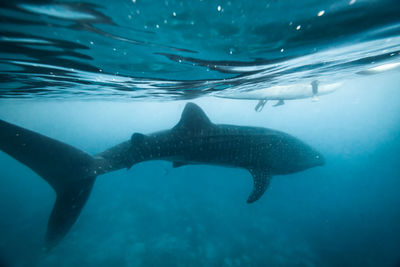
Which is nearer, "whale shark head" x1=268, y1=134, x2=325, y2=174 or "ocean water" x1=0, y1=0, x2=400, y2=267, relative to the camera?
"ocean water" x1=0, y1=0, x2=400, y2=267

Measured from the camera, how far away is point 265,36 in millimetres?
5219

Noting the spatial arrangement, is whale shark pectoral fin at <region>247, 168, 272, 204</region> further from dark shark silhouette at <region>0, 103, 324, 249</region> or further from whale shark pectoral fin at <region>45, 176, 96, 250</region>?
whale shark pectoral fin at <region>45, 176, 96, 250</region>

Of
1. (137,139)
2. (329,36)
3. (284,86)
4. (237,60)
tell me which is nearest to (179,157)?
(137,139)

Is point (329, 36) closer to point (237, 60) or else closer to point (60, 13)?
point (237, 60)

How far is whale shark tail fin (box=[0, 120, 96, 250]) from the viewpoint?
14.2ft

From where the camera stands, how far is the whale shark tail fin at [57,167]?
4328 mm

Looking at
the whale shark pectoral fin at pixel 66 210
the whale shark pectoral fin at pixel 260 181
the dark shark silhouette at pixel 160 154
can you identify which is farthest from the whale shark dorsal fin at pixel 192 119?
the whale shark pectoral fin at pixel 66 210

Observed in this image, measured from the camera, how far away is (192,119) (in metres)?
6.73

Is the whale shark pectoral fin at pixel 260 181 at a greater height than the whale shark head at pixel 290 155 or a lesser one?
lesser

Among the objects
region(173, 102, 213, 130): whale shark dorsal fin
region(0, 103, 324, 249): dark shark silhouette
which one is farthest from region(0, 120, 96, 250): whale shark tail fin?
region(173, 102, 213, 130): whale shark dorsal fin

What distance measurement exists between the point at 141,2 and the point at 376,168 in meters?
83.8

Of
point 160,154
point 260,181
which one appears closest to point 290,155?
point 260,181

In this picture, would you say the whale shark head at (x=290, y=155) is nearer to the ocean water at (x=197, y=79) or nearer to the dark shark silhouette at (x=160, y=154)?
the dark shark silhouette at (x=160, y=154)

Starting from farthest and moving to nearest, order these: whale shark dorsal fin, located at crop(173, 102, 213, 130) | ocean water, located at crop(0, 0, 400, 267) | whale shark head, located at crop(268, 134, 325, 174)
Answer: whale shark head, located at crop(268, 134, 325, 174) → whale shark dorsal fin, located at crop(173, 102, 213, 130) → ocean water, located at crop(0, 0, 400, 267)
